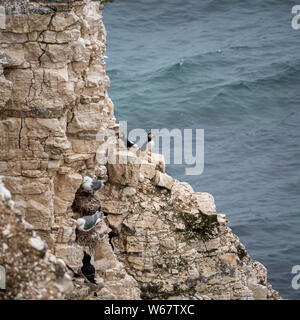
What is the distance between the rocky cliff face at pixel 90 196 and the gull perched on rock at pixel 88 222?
18 cm

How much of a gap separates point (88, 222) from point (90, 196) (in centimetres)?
76

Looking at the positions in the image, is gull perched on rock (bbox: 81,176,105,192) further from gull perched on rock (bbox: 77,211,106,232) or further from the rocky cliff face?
gull perched on rock (bbox: 77,211,106,232)

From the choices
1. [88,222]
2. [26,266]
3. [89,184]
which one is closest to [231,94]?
[89,184]

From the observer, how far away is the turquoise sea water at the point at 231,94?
3844 centimetres

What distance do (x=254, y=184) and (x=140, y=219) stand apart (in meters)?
21.0

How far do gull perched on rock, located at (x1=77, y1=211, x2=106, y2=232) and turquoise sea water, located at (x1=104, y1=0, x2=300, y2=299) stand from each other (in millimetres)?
15147

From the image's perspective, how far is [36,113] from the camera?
16922 millimetres

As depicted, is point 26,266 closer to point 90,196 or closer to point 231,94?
point 90,196

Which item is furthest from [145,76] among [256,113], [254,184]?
[254,184]

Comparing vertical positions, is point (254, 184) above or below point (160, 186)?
above

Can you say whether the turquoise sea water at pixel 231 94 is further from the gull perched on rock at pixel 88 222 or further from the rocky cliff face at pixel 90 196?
the gull perched on rock at pixel 88 222

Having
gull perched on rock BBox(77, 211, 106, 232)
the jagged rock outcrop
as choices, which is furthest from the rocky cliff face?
gull perched on rock BBox(77, 211, 106, 232)

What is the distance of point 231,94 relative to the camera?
4903cm
